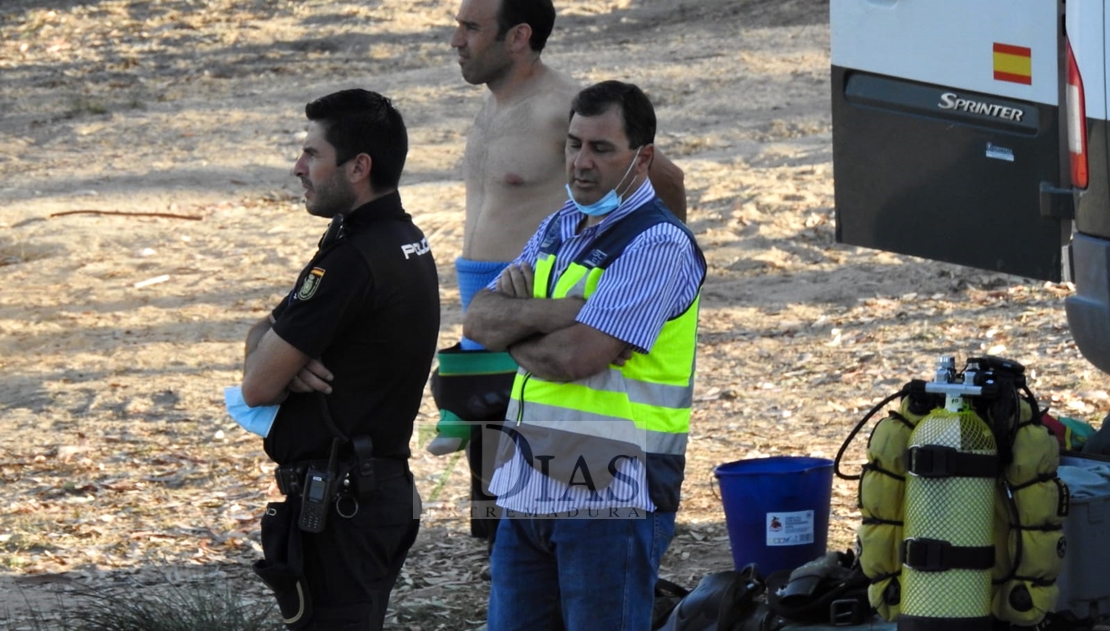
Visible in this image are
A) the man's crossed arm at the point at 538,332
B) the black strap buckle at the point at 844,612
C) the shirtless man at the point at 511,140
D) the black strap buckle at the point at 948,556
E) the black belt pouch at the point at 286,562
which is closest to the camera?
the man's crossed arm at the point at 538,332

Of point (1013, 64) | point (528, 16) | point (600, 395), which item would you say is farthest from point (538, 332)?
point (1013, 64)

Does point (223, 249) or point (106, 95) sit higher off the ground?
point (106, 95)

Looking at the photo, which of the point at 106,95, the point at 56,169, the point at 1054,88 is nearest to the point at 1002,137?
the point at 1054,88

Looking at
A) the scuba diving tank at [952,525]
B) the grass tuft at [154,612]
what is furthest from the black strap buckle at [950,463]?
the grass tuft at [154,612]

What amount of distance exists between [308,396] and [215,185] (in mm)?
10277

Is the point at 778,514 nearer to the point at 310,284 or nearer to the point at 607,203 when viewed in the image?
the point at 607,203

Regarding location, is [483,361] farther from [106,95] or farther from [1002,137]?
[106,95]

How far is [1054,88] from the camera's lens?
5637mm

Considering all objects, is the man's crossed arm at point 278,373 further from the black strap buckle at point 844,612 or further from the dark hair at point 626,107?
the black strap buckle at point 844,612

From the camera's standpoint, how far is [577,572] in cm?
367

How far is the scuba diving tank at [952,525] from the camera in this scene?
13.3 ft

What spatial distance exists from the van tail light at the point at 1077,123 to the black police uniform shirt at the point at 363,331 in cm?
231

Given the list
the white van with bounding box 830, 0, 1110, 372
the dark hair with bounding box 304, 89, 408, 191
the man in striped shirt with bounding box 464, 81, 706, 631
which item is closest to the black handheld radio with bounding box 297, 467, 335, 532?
the man in striped shirt with bounding box 464, 81, 706, 631

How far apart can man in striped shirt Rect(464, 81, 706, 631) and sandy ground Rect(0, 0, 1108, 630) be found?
197cm
